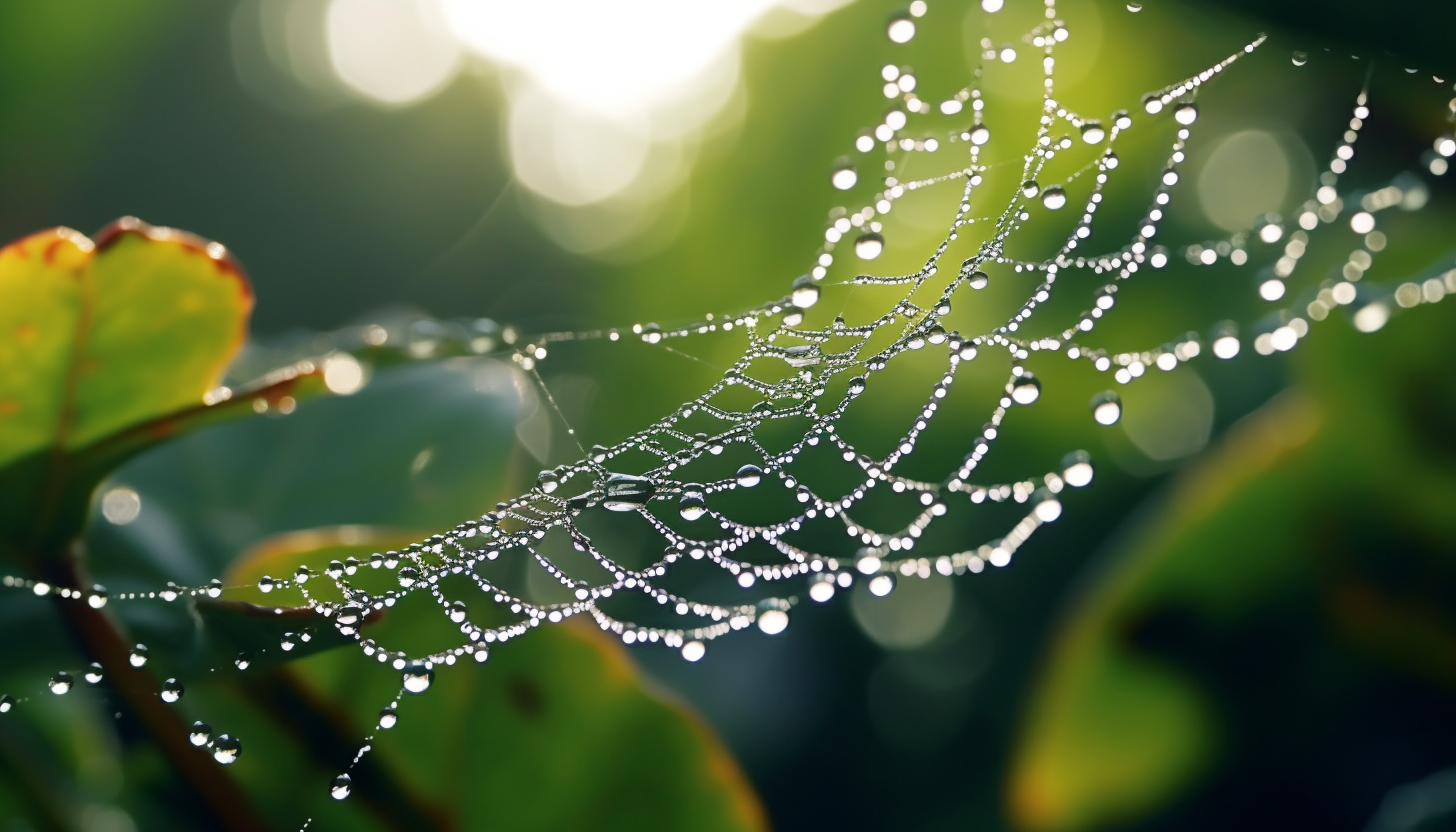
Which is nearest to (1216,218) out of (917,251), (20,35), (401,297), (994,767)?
(917,251)

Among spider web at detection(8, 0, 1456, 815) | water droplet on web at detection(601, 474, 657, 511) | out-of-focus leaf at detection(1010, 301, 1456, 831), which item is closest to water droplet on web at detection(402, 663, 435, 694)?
spider web at detection(8, 0, 1456, 815)

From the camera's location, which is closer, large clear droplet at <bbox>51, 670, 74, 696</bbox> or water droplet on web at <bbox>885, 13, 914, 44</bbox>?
large clear droplet at <bbox>51, 670, 74, 696</bbox>

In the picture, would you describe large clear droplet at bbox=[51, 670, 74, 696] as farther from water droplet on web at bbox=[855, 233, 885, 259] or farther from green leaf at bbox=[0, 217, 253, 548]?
water droplet on web at bbox=[855, 233, 885, 259]

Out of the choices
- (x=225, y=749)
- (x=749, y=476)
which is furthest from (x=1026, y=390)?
(x=225, y=749)

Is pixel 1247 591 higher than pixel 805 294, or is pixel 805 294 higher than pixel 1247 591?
pixel 805 294

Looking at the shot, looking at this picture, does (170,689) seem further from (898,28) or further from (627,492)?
(898,28)

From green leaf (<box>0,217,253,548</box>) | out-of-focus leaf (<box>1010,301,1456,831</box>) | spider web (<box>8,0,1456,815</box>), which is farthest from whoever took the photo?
out-of-focus leaf (<box>1010,301,1456,831</box>)

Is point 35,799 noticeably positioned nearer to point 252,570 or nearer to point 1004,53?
point 252,570
